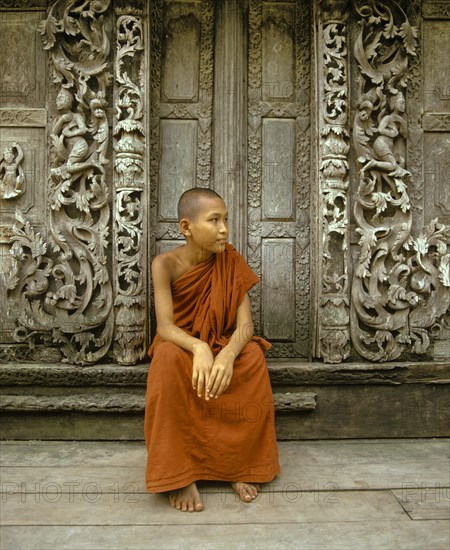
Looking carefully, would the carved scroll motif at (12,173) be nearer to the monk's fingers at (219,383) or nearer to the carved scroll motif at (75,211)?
the carved scroll motif at (75,211)

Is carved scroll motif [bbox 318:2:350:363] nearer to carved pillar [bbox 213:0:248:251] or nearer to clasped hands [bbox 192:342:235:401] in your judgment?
carved pillar [bbox 213:0:248:251]

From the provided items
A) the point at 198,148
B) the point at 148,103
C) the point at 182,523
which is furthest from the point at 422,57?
the point at 182,523

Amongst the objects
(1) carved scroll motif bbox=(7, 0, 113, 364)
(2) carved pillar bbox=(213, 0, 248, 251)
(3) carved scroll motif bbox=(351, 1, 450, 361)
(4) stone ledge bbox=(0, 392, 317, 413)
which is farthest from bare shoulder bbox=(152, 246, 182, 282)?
(3) carved scroll motif bbox=(351, 1, 450, 361)

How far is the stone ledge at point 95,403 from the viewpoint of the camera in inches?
143

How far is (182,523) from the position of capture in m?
2.54

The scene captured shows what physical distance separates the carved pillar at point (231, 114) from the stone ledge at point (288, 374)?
100 centimetres

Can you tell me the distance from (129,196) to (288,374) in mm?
1645

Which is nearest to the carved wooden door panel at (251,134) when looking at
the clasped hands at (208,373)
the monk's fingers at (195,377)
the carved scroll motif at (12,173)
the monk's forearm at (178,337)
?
the carved scroll motif at (12,173)

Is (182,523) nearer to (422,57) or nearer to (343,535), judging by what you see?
(343,535)

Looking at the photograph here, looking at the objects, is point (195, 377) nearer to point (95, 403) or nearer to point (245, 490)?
point (245, 490)

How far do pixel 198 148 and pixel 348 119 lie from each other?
3.61 ft

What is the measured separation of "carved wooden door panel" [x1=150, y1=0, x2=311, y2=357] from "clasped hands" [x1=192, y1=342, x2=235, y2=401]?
46.6 inches

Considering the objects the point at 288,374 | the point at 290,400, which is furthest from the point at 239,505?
the point at 288,374

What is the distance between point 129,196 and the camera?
375 cm
